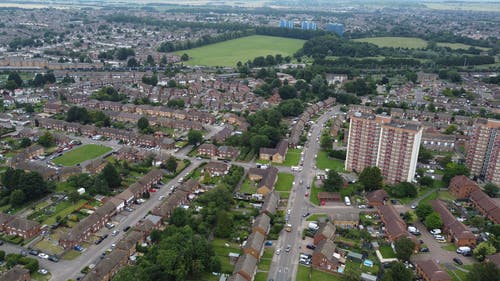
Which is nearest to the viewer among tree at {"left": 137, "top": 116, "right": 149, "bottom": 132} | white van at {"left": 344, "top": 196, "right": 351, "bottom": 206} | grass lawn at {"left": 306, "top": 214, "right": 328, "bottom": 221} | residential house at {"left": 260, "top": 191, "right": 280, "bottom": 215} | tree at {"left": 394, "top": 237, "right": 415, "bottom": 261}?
tree at {"left": 394, "top": 237, "right": 415, "bottom": 261}

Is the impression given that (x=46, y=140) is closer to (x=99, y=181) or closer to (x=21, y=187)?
(x=21, y=187)

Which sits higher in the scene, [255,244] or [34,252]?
[255,244]

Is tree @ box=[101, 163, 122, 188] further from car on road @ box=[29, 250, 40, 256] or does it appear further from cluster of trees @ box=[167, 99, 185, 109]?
cluster of trees @ box=[167, 99, 185, 109]

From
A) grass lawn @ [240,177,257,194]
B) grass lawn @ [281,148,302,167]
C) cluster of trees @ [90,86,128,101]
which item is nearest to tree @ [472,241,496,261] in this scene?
grass lawn @ [240,177,257,194]

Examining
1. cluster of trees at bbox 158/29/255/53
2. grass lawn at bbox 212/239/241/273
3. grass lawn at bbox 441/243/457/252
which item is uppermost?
cluster of trees at bbox 158/29/255/53

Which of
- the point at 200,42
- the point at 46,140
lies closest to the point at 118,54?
the point at 200,42

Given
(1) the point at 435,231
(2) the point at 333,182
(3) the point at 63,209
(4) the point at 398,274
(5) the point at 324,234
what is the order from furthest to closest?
(2) the point at 333,182 → (3) the point at 63,209 → (1) the point at 435,231 → (5) the point at 324,234 → (4) the point at 398,274
